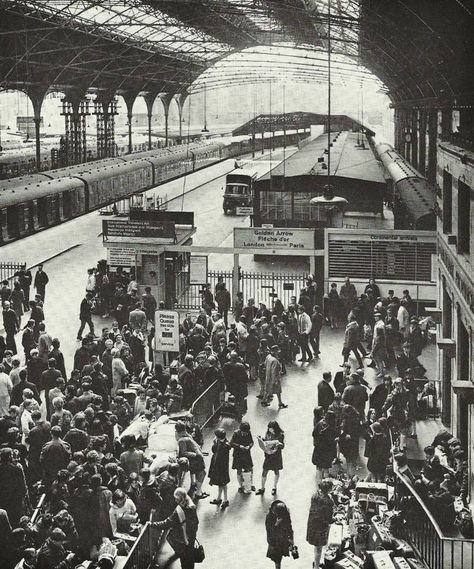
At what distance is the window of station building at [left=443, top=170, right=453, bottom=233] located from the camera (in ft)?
54.5

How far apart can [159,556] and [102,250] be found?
24.1 metres

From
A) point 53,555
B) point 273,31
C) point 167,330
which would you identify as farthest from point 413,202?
point 273,31

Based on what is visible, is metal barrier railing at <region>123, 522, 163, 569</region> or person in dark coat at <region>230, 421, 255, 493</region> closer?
metal barrier railing at <region>123, 522, 163, 569</region>

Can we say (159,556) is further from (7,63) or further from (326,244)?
(7,63)

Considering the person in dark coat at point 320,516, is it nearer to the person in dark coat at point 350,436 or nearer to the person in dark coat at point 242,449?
the person in dark coat at point 242,449

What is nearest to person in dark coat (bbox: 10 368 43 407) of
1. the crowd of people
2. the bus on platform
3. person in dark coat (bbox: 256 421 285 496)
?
the crowd of people

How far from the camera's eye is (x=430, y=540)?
9.40m

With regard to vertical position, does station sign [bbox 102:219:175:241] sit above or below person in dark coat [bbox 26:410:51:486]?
above

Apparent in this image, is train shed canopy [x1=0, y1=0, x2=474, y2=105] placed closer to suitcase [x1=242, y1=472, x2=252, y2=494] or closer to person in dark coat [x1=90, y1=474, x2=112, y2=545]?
suitcase [x1=242, y1=472, x2=252, y2=494]

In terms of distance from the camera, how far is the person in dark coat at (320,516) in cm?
998

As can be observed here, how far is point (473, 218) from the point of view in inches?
505

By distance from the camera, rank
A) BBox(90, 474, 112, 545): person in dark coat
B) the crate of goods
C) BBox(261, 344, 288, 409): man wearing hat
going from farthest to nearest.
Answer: BBox(261, 344, 288, 409): man wearing hat, the crate of goods, BBox(90, 474, 112, 545): person in dark coat

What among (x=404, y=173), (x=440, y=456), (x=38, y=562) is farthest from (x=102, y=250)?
(x=38, y=562)

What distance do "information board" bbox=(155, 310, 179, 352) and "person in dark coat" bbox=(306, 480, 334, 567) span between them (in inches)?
262
